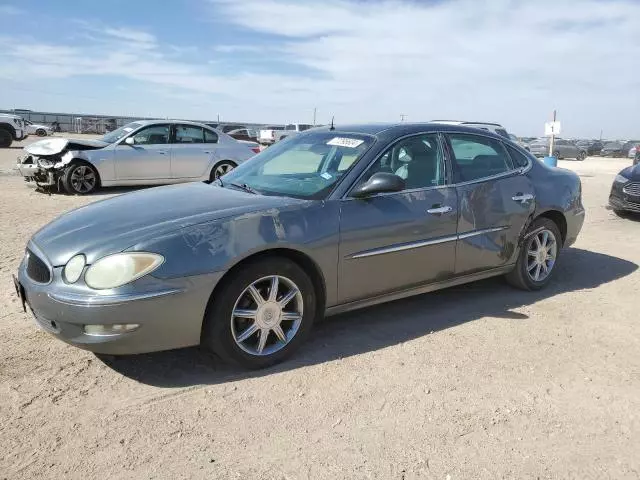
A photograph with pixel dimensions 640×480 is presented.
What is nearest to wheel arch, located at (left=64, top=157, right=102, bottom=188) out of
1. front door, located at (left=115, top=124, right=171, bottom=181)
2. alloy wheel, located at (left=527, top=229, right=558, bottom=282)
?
front door, located at (left=115, top=124, right=171, bottom=181)

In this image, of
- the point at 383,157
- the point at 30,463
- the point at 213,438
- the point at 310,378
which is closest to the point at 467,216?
the point at 383,157

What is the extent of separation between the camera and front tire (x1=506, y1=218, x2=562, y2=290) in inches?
201

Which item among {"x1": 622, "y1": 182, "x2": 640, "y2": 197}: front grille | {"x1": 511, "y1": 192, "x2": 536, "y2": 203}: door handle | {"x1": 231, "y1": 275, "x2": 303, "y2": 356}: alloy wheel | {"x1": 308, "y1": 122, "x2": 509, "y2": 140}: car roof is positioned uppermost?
{"x1": 308, "y1": 122, "x2": 509, "y2": 140}: car roof

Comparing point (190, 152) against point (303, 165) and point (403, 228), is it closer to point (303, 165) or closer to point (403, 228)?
point (303, 165)

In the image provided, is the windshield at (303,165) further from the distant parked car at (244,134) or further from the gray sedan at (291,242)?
the distant parked car at (244,134)

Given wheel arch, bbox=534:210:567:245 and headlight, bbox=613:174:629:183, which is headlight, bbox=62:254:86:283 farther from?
headlight, bbox=613:174:629:183

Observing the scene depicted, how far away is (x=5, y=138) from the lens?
25.9 metres

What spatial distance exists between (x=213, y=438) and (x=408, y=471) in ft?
3.19

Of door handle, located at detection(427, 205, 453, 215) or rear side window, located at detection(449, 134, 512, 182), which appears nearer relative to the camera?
door handle, located at detection(427, 205, 453, 215)

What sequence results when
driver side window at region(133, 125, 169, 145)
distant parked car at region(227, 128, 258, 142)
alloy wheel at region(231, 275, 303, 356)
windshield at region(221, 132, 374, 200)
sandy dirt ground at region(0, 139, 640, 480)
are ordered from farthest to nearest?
1. distant parked car at region(227, 128, 258, 142)
2. driver side window at region(133, 125, 169, 145)
3. windshield at region(221, 132, 374, 200)
4. alloy wheel at region(231, 275, 303, 356)
5. sandy dirt ground at region(0, 139, 640, 480)

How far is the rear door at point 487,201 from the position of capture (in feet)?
14.8

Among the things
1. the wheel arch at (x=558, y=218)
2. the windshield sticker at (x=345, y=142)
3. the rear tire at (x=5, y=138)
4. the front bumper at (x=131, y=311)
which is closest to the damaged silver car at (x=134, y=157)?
the windshield sticker at (x=345, y=142)

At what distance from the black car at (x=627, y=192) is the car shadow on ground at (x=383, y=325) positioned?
11.1 feet

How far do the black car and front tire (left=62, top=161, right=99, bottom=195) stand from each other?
31.5 ft
